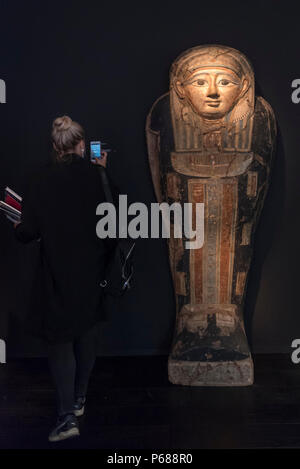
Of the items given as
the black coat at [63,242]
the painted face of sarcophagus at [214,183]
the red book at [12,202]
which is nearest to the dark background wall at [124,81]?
the painted face of sarcophagus at [214,183]

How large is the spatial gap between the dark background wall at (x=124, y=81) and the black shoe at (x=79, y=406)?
0.87 meters

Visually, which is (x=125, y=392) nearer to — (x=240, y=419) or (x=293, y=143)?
(x=240, y=419)

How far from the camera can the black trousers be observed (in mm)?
2242

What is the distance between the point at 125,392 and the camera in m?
2.75

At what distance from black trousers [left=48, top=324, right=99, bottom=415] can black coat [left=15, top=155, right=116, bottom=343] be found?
0.09 meters

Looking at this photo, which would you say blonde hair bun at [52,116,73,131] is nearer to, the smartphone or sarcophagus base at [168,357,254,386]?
the smartphone

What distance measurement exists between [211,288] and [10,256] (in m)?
1.15

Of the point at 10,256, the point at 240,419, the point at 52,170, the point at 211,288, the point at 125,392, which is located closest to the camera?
the point at 52,170

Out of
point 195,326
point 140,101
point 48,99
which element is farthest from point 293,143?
point 48,99

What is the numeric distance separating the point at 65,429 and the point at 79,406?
0.19 m

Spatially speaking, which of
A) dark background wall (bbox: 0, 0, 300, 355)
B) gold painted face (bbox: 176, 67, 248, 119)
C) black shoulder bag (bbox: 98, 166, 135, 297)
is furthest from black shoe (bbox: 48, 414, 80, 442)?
gold painted face (bbox: 176, 67, 248, 119)

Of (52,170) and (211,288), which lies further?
(211,288)

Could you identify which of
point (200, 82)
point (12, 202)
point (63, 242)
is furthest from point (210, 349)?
point (200, 82)

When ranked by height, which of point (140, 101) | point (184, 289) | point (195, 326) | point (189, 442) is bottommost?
point (189, 442)
